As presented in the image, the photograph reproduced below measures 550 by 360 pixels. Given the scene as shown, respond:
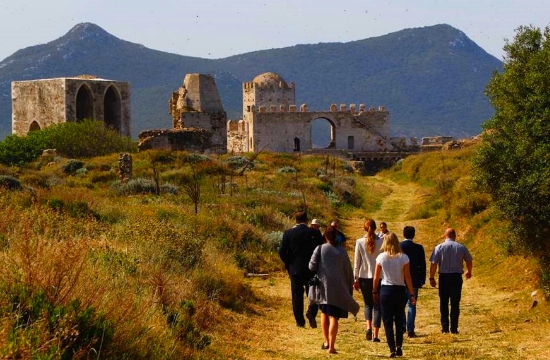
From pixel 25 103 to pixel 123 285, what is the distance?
51259mm

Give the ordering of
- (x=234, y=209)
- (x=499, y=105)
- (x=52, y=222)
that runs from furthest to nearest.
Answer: (x=234, y=209) < (x=499, y=105) < (x=52, y=222)

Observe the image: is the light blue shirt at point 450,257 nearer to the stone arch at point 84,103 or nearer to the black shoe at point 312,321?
the black shoe at point 312,321

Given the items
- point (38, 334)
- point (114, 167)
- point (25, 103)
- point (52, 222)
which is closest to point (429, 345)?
point (52, 222)

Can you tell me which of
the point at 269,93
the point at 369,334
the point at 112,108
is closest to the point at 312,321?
the point at 369,334

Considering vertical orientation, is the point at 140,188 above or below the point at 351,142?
below

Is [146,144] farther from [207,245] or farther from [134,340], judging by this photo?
[134,340]

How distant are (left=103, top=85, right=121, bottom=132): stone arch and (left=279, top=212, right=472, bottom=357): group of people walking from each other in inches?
1898

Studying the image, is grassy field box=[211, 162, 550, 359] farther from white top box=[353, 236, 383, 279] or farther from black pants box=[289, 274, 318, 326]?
white top box=[353, 236, 383, 279]

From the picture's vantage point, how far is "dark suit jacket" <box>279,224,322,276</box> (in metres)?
13.2

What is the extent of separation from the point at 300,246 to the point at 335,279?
53.8 inches

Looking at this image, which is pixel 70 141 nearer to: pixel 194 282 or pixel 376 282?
pixel 194 282

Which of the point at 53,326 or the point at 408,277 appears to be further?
the point at 408,277

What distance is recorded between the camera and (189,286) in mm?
13180

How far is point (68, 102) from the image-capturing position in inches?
2223
